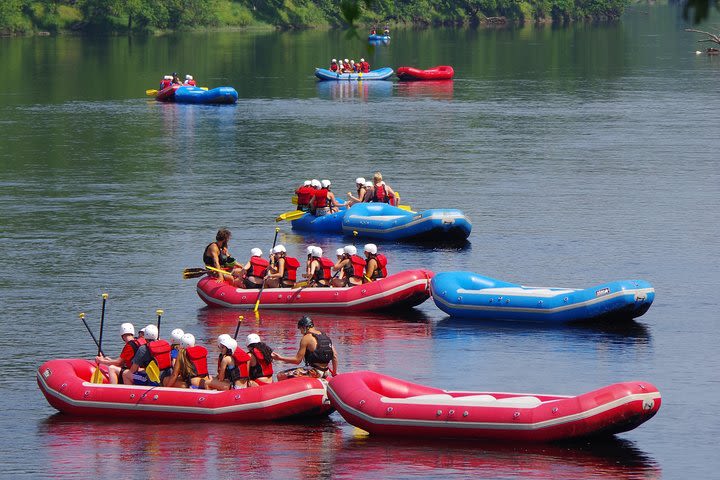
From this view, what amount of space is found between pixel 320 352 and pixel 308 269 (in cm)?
849

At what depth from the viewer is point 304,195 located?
145ft

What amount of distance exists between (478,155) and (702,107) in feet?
88.4

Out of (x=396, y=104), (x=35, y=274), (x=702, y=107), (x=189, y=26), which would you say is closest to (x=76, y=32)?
(x=189, y=26)

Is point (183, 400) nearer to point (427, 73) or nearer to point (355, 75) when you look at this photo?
point (355, 75)

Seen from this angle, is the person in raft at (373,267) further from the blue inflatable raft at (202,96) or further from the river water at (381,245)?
the blue inflatable raft at (202,96)

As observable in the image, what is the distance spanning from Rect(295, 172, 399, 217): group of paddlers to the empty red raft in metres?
61.5

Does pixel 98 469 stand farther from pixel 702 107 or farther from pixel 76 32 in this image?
pixel 76 32

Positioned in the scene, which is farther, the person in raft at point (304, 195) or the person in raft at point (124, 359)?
the person in raft at point (304, 195)

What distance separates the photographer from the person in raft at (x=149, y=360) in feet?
82.3

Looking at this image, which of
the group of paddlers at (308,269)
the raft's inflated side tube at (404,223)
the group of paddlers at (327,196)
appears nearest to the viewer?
the group of paddlers at (308,269)

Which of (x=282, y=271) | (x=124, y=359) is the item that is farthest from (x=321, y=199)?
(x=124, y=359)

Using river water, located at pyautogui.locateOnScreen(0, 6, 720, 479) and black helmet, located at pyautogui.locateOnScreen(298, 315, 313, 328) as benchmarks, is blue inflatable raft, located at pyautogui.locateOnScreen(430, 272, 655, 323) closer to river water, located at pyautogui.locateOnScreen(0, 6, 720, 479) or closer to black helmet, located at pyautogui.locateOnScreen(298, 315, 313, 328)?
river water, located at pyautogui.locateOnScreen(0, 6, 720, 479)

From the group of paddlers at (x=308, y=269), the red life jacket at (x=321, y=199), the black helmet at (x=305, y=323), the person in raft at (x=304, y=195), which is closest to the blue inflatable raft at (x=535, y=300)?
the group of paddlers at (x=308, y=269)

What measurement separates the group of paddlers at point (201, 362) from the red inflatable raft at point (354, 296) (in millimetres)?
7392
